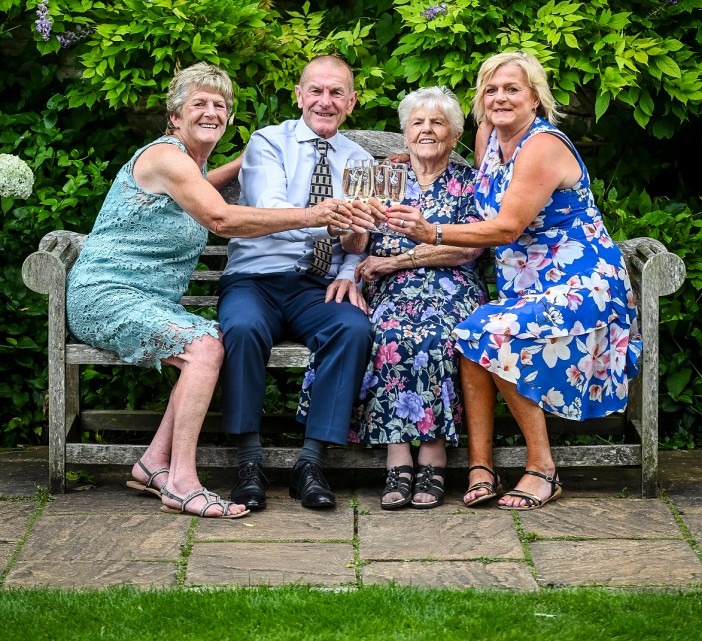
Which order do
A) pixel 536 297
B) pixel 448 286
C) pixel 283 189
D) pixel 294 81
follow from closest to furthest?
pixel 536 297 → pixel 448 286 → pixel 283 189 → pixel 294 81

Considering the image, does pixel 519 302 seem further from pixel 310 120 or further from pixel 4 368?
pixel 4 368

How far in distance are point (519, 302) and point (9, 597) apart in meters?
2.07

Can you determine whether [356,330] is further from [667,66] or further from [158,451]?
[667,66]

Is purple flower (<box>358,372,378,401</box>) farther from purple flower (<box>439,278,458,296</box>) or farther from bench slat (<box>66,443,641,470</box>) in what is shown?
purple flower (<box>439,278,458,296</box>)

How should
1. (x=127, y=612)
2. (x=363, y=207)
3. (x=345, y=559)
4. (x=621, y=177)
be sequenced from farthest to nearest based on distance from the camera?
(x=621, y=177), (x=363, y=207), (x=345, y=559), (x=127, y=612)

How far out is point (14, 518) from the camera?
421 cm

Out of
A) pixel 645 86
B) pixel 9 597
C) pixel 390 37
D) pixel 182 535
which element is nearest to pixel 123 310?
pixel 182 535

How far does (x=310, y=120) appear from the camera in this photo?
15.7 ft

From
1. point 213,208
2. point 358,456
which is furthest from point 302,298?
point 358,456

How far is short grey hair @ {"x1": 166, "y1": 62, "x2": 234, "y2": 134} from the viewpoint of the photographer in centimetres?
443

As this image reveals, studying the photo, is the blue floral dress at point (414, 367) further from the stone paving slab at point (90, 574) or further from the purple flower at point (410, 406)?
the stone paving slab at point (90, 574)

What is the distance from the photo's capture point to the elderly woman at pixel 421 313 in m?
4.34

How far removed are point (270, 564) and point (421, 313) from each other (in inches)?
47.1

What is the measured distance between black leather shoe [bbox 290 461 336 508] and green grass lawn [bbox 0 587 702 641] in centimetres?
79
